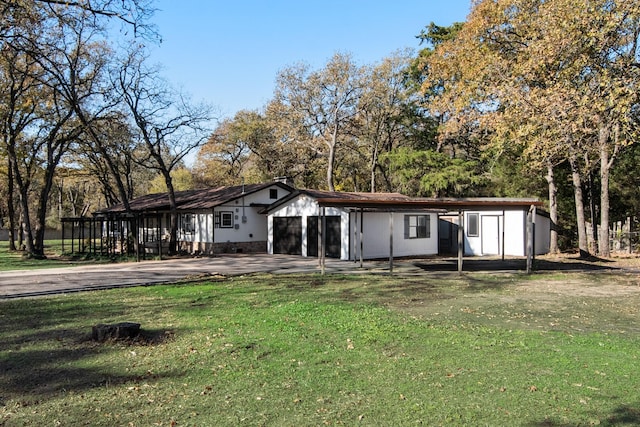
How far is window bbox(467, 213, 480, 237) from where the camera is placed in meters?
26.3

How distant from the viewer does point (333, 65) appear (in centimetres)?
3612

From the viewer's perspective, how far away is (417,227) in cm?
2505

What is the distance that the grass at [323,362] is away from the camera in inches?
178

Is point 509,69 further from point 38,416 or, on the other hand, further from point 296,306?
point 38,416

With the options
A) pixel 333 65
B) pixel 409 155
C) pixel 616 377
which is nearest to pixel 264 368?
pixel 616 377

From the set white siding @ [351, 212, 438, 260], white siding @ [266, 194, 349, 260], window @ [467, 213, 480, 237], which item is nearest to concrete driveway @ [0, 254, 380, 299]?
white siding @ [266, 194, 349, 260]

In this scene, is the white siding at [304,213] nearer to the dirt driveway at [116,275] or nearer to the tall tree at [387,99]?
the dirt driveway at [116,275]

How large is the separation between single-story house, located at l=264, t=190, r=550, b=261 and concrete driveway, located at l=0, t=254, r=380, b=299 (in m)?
2.21

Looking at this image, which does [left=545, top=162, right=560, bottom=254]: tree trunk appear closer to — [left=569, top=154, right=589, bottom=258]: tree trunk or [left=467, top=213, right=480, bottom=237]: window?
[left=569, top=154, right=589, bottom=258]: tree trunk

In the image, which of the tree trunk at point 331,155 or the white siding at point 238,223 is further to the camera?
the tree trunk at point 331,155

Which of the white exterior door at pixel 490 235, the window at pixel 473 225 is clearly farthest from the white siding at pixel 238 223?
the white exterior door at pixel 490 235

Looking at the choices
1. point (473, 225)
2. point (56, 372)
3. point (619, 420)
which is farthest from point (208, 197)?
point (619, 420)

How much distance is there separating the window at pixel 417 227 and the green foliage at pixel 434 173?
4619 millimetres

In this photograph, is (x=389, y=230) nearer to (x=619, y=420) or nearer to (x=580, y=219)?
(x=580, y=219)
